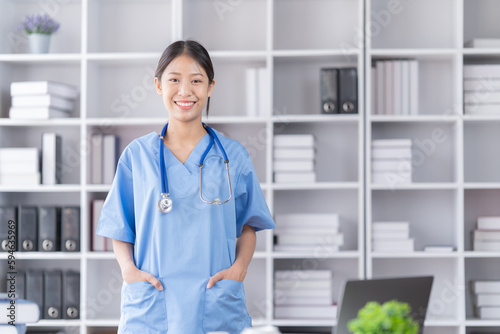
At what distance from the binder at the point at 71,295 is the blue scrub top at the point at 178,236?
144 cm

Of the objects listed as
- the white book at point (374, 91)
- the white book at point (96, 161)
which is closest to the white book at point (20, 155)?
the white book at point (96, 161)

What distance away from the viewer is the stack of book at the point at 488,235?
3.06 m

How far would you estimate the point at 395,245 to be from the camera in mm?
3035

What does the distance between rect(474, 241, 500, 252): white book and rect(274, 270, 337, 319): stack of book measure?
0.78m

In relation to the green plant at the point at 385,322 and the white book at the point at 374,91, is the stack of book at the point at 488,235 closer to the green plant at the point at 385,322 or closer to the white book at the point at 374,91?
the white book at the point at 374,91

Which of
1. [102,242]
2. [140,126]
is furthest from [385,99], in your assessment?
[102,242]

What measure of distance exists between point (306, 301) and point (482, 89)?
55.6 inches

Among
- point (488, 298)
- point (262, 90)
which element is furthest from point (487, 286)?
point (262, 90)

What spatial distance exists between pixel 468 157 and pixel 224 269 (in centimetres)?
204

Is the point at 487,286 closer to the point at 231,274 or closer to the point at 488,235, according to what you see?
the point at 488,235

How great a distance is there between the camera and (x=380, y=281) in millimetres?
1305

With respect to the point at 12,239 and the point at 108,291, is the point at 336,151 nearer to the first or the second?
the point at 108,291

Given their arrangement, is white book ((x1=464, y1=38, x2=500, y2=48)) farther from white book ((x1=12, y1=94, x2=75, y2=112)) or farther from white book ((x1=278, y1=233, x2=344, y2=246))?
white book ((x1=12, y1=94, x2=75, y2=112))

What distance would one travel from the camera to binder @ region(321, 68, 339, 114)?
3.04m
